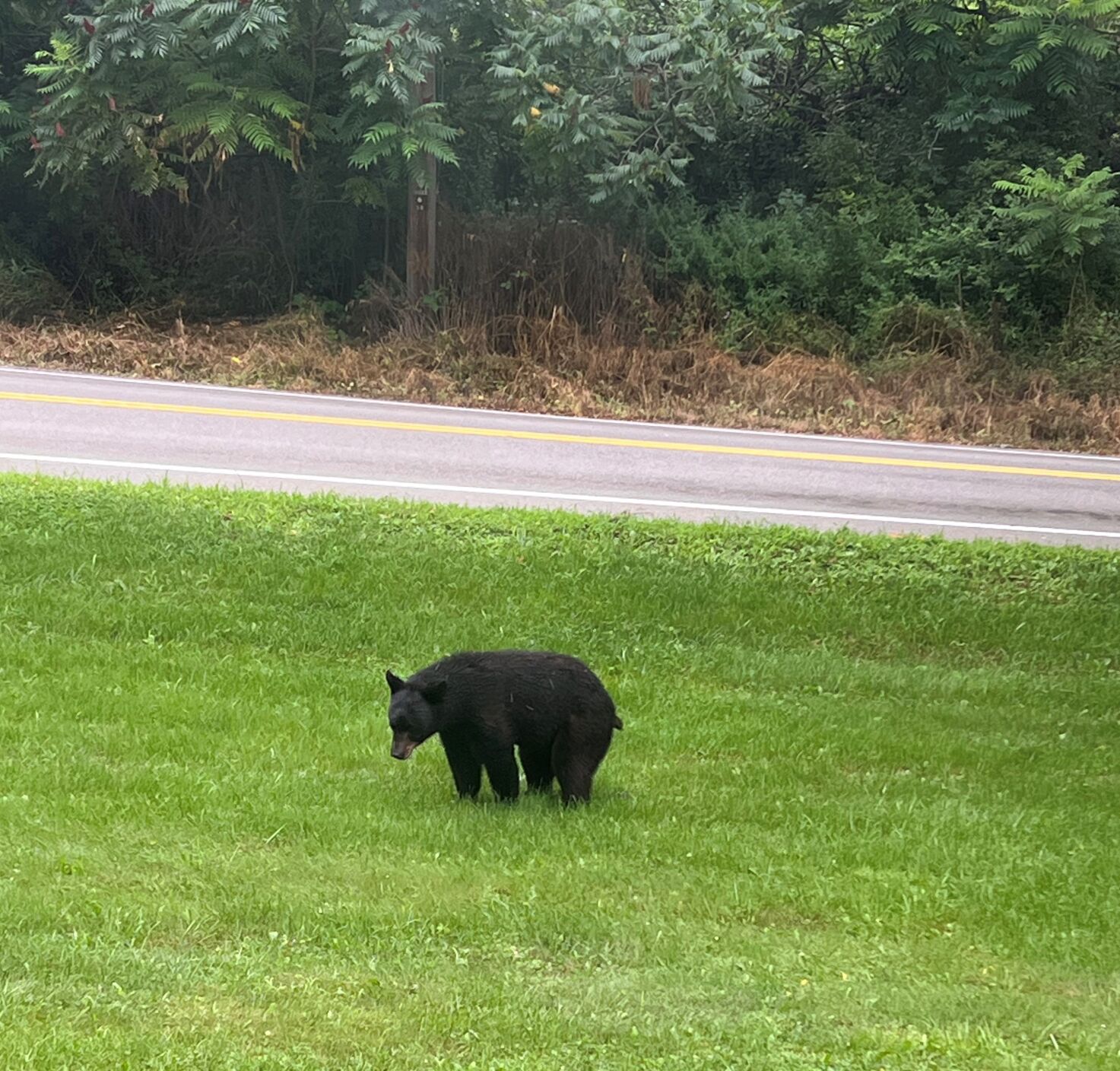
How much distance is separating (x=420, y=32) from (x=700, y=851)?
17.6 meters

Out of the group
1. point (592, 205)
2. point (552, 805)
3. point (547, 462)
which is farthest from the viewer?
point (592, 205)

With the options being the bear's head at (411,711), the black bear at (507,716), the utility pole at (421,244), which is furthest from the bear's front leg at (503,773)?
the utility pole at (421,244)

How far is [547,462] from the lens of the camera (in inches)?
603

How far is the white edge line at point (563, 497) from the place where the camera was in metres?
13.4

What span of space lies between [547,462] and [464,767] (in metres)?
8.79

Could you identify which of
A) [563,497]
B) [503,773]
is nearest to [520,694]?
[503,773]

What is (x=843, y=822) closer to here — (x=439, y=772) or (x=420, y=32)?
(x=439, y=772)

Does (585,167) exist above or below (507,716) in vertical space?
above

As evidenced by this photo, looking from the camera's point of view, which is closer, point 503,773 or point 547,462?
point 503,773

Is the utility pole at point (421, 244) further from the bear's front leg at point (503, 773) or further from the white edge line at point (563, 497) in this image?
the bear's front leg at point (503, 773)

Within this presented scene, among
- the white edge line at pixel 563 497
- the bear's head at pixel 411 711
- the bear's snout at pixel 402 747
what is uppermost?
the bear's head at pixel 411 711

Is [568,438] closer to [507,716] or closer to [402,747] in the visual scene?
[507,716]

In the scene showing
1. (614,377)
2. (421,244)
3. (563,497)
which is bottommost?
(614,377)

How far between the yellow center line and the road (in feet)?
0.13
